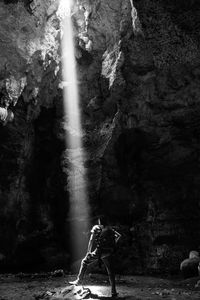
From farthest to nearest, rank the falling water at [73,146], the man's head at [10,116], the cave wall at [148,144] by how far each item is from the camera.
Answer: the falling water at [73,146] → the cave wall at [148,144] → the man's head at [10,116]

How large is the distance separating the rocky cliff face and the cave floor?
2648 millimetres

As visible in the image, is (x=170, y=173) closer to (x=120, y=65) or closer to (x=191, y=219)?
(x=191, y=219)

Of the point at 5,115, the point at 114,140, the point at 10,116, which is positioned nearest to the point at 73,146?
the point at 114,140

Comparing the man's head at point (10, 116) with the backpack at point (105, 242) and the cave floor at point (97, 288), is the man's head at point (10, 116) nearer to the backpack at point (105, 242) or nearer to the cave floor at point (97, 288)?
the cave floor at point (97, 288)

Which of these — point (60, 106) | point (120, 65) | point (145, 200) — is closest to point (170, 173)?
point (145, 200)

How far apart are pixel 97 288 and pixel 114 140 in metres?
7.83

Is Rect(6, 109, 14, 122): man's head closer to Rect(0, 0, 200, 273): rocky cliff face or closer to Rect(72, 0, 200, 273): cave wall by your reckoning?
Rect(0, 0, 200, 273): rocky cliff face

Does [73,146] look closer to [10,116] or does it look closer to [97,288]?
[10,116]

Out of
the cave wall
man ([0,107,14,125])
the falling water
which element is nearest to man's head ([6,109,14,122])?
man ([0,107,14,125])

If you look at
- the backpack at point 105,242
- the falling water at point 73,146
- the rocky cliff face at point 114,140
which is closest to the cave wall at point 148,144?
the rocky cliff face at point 114,140

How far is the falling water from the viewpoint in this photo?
16.5m

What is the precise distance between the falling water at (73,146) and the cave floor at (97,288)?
10.6 ft

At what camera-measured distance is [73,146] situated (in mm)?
17547

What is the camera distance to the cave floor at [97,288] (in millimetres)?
9094
